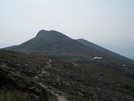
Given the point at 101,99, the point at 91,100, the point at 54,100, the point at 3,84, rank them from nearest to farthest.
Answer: the point at 3,84 → the point at 54,100 → the point at 91,100 → the point at 101,99

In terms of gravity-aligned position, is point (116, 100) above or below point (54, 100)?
below

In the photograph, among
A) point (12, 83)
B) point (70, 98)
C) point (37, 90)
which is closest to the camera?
point (12, 83)

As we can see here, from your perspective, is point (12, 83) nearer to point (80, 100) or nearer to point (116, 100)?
point (80, 100)

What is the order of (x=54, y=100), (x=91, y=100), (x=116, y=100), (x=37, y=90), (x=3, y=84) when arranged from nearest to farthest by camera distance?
1. (x=3, y=84)
2. (x=37, y=90)
3. (x=54, y=100)
4. (x=91, y=100)
5. (x=116, y=100)

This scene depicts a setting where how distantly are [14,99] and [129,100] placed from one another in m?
50.2

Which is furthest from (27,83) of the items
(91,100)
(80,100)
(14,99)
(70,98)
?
(91,100)

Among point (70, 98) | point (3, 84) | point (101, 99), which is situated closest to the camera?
point (3, 84)

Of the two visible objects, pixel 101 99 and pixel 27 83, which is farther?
pixel 101 99

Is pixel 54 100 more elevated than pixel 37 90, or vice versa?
pixel 37 90

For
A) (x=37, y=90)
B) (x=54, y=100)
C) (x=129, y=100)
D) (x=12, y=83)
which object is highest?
(x=12, y=83)

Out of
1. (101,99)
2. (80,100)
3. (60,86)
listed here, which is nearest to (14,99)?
(80,100)

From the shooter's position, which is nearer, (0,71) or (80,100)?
(0,71)

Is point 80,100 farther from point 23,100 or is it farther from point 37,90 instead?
point 23,100

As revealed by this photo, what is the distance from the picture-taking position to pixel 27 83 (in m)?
25.3
